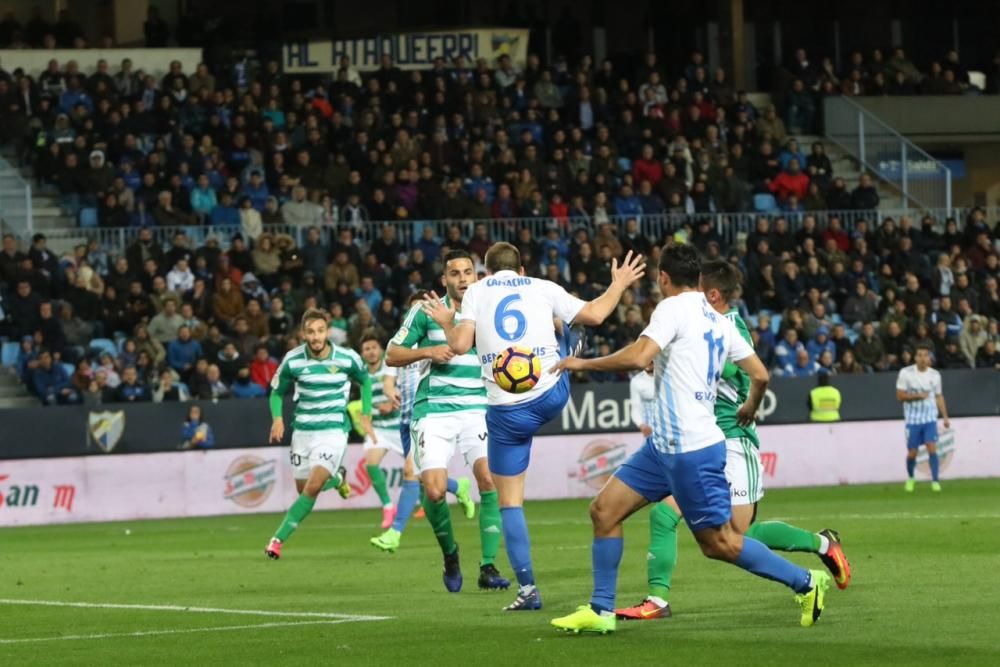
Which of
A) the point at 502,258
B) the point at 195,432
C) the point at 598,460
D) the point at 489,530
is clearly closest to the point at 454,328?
the point at 502,258

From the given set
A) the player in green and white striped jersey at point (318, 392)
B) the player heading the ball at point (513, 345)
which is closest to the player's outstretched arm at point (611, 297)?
the player heading the ball at point (513, 345)

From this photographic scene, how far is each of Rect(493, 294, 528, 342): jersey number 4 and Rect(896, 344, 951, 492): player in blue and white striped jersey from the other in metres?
17.6

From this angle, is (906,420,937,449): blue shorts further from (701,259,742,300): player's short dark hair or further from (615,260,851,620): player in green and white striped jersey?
(701,259,742,300): player's short dark hair

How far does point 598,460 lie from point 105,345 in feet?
25.8

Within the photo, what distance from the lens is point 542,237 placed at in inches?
1369

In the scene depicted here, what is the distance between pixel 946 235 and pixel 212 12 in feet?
55.0

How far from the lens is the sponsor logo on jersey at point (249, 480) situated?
28406mm

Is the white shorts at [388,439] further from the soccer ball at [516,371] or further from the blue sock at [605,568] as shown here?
the blue sock at [605,568]

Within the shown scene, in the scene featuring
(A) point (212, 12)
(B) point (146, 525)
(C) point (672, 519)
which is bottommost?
(B) point (146, 525)

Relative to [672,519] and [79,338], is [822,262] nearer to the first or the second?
[79,338]

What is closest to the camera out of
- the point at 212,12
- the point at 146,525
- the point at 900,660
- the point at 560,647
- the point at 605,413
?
the point at 900,660

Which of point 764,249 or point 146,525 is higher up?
point 764,249

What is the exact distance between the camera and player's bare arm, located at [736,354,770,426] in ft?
35.5

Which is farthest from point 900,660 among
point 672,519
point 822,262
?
point 822,262
